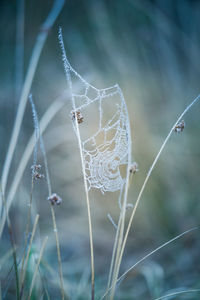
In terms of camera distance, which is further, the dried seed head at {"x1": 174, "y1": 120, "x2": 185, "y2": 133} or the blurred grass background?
the blurred grass background

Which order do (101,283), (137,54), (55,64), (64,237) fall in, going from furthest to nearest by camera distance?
(55,64), (137,54), (64,237), (101,283)

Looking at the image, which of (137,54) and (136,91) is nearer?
(136,91)

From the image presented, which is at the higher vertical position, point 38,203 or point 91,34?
point 91,34

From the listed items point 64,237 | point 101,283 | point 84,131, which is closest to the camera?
point 101,283

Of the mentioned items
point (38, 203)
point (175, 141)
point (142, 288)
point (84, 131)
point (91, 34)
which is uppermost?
point (91, 34)

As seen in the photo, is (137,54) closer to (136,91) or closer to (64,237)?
(136,91)

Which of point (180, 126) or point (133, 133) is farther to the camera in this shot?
point (133, 133)

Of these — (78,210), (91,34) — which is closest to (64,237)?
(78,210)

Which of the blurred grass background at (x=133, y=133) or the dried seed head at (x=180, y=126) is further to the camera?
the blurred grass background at (x=133, y=133)
